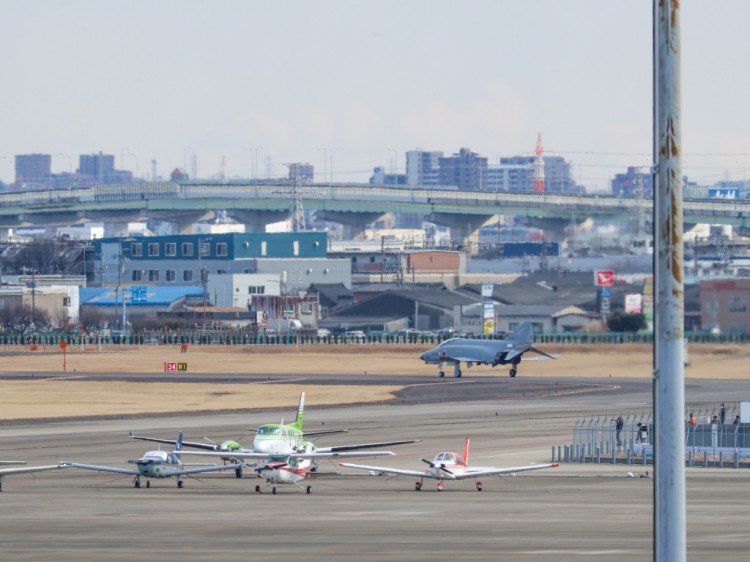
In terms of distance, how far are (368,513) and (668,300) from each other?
3197 centimetres

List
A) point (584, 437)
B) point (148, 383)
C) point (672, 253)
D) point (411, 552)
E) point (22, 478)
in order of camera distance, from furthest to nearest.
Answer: point (148, 383) < point (584, 437) < point (22, 478) < point (411, 552) < point (672, 253)

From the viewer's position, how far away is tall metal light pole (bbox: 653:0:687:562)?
9.35 metres

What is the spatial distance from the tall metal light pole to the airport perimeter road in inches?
790

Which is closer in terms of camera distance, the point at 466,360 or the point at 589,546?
the point at 589,546

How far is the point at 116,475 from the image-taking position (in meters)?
53.6

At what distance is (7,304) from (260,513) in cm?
16560

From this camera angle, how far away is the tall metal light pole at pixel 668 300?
30.7 ft

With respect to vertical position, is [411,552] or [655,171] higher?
[655,171]

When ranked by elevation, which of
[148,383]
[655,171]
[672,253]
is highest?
[655,171]

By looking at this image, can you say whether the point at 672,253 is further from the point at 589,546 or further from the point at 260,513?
the point at 260,513

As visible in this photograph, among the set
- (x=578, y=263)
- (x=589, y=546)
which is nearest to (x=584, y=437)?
(x=589, y=546)

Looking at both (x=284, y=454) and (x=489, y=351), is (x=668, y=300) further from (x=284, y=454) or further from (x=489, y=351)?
(x=489, y=351)

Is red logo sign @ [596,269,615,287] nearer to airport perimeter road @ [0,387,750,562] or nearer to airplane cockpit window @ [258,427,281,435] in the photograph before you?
airport perimeter road @ [0,387,750,562]

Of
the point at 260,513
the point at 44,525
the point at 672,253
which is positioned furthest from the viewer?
the point at 260,513
